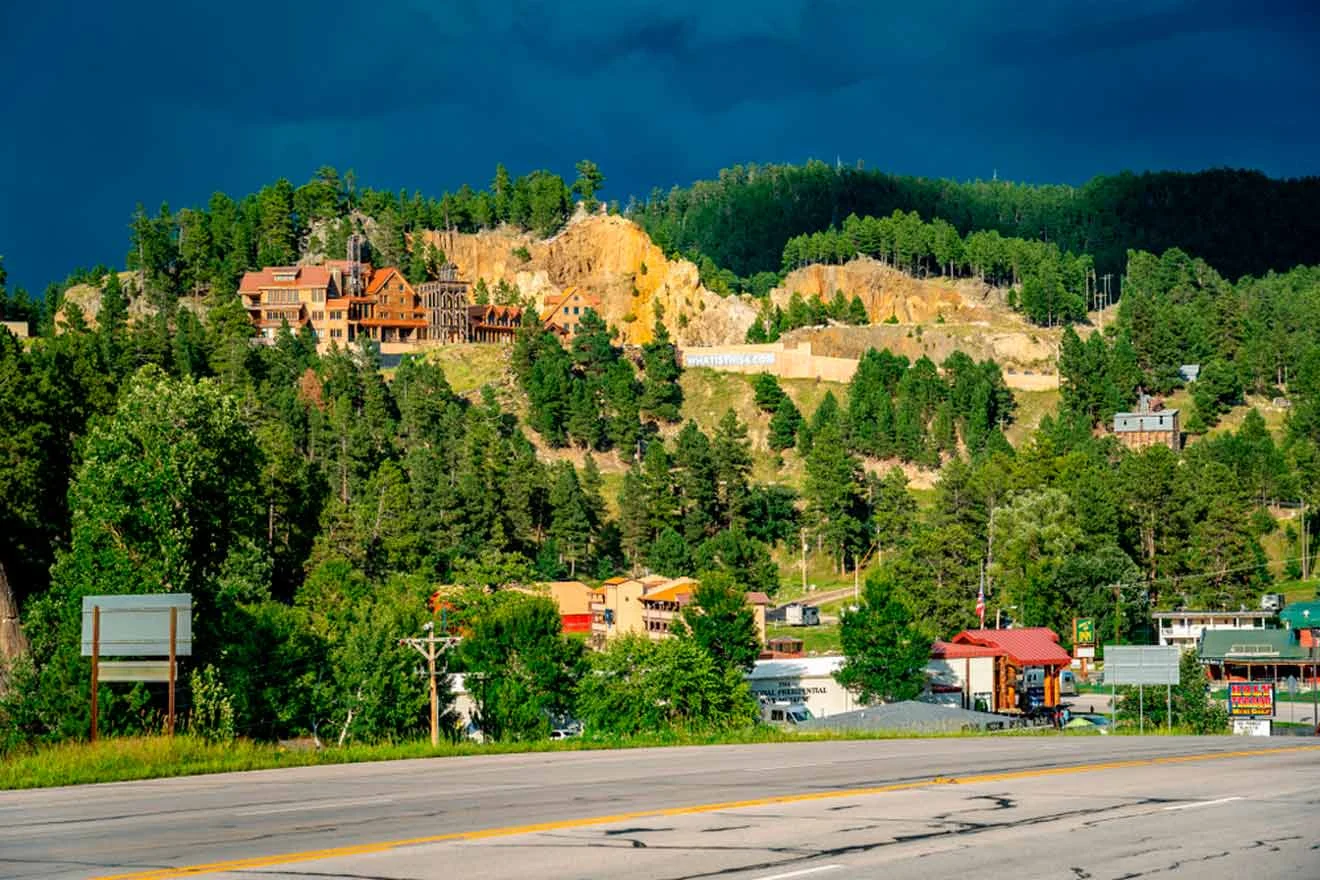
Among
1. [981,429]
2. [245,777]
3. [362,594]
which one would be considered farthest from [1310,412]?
[245,777]

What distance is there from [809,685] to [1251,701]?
2970 centimetres

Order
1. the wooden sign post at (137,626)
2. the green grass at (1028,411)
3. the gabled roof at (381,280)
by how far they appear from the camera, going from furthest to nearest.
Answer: the gabled roof at (381,280) < the green grass at (1028,411) < the wooden sign post at (137,626)

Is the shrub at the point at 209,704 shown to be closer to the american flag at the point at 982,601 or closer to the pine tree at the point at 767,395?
the american flag at the point at 982,601

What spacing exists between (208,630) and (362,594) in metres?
42.9

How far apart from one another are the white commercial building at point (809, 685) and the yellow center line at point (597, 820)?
55.9 metres

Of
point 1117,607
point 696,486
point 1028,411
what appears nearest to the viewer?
point 1117,607

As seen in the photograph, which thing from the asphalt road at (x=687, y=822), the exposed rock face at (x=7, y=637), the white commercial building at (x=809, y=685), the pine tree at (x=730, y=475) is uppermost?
the pine tree at (x=730, y=475)

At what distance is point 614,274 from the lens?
192 meters

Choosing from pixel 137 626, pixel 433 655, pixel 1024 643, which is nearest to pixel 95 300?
pixel 1024 643

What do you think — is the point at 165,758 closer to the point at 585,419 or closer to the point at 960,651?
the point at 960,651

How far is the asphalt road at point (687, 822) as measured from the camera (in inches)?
524

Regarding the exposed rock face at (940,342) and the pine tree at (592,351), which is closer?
the pine tree at (592,351)

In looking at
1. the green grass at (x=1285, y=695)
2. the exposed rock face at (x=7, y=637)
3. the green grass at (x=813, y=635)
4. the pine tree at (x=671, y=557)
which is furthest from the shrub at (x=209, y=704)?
the pine tree at (x=671, y=557)

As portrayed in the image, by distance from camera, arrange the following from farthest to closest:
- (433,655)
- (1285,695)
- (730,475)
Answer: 1. (730,475)
2. (1285,695)
3. (433,655)
